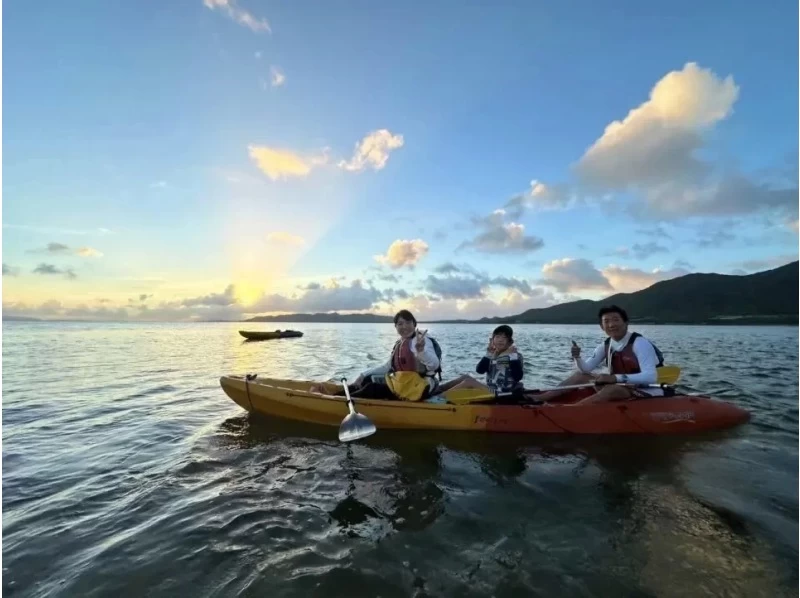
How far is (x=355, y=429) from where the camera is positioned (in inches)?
288

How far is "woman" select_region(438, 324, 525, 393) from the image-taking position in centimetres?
896

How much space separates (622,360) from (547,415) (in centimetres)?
189

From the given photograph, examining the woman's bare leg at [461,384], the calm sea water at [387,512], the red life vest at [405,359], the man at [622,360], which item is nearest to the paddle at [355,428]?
the calm sea water at [387,512]

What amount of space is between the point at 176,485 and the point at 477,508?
4183 mm

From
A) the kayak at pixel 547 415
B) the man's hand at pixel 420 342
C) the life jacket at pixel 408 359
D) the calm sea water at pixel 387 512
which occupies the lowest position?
the calm sea water at pixel 387 512

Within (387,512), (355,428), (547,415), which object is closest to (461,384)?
(547,415)

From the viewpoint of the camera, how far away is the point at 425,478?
21.0 ft

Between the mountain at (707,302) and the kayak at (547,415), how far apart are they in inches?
4563

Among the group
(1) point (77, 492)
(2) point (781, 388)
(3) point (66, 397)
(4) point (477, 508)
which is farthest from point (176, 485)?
(2) point (781, 388)

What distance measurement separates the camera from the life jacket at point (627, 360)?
8461 mm

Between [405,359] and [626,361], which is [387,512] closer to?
[405,359]

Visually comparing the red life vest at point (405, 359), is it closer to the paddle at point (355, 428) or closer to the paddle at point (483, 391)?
the paddle at point (483, 391)

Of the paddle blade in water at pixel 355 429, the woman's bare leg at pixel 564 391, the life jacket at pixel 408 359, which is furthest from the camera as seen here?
the woman's bare leg at pixel 564 391

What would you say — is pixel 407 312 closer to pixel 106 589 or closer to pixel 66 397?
pixel 106 589
